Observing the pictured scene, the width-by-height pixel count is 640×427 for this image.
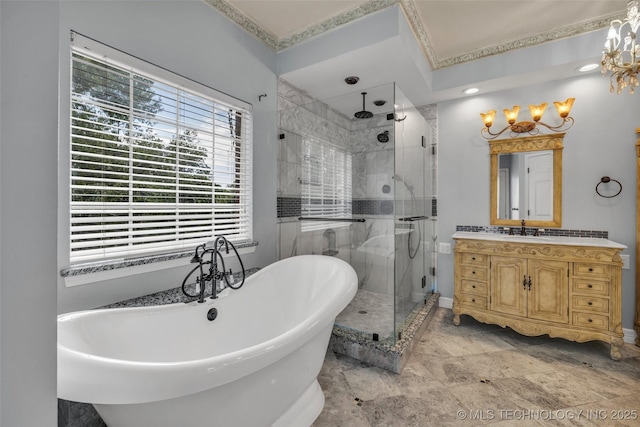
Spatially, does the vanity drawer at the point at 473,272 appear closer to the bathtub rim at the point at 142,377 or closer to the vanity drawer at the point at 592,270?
the vanity drawer at the point at 592,270

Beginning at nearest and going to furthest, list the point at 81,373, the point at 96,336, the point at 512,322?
the point at 81,373, the point at 96,336, the point at 512,322

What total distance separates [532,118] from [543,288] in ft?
5.51

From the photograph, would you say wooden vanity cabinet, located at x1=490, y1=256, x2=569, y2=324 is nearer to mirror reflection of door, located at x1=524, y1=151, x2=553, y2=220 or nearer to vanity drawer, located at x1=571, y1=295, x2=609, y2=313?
vanity drawer, located at x1=571, y1=295, x2=609, y2=313

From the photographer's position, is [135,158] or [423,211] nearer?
[135,158]

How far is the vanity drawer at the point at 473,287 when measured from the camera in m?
2.76

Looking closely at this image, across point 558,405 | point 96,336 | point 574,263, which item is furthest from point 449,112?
point 96,336

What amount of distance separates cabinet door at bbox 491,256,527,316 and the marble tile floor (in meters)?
0.30

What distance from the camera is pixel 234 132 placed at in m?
2.43

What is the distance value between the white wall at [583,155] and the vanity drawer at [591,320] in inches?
23.9

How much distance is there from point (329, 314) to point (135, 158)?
1466 millimetres

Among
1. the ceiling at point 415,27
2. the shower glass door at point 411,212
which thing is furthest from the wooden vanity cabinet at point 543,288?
the ceiling at point 415,27

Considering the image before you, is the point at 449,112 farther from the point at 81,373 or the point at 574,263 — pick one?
the point at 81,373

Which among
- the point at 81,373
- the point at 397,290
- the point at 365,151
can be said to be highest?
the point at 365,151

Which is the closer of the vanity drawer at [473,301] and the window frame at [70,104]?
the window frame at [70,104]
